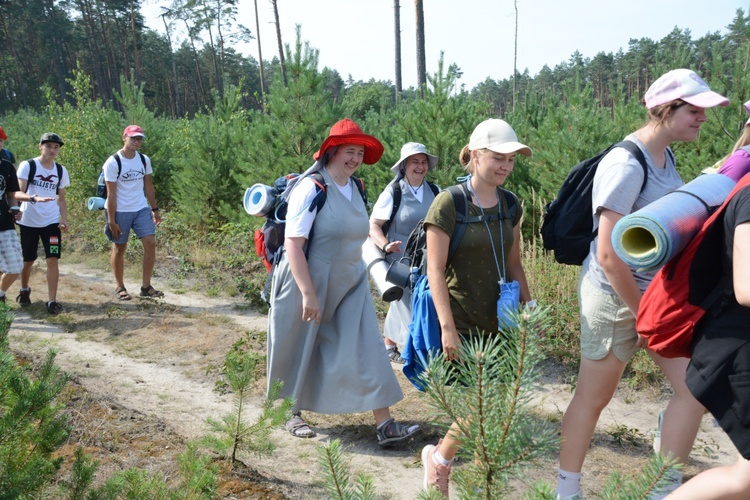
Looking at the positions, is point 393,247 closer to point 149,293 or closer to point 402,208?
point 402,208

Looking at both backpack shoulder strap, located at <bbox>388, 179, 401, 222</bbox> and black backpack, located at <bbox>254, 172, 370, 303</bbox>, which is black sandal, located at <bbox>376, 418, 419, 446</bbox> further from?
backpack shoulder strap, located at <bbox>388, 179, 401, 222</bbox>

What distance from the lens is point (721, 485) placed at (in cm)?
197

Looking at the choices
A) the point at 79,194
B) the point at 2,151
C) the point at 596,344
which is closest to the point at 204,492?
the point at 596,344

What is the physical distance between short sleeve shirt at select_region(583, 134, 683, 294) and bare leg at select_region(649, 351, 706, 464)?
1.27 ft

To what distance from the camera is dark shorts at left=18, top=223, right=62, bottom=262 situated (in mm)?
7215

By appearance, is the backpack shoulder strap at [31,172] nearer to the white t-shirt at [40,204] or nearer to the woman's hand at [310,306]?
the white t-shirt at [40,204]

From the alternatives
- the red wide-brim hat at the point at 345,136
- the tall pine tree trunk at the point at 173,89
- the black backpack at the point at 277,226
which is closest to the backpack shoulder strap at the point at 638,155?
the red wide-brim hat at the point at 345,136

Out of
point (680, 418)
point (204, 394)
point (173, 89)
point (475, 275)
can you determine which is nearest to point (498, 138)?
point (475, 275)

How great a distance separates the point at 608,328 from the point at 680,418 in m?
0.45

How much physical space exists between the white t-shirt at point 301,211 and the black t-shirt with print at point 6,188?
4.08 meters

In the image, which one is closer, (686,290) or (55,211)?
(686,290)

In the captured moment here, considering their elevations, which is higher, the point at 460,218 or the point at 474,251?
the point at 460,218

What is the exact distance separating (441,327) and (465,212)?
548 mm

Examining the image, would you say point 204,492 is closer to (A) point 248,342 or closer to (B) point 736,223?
(B) point 736,223
